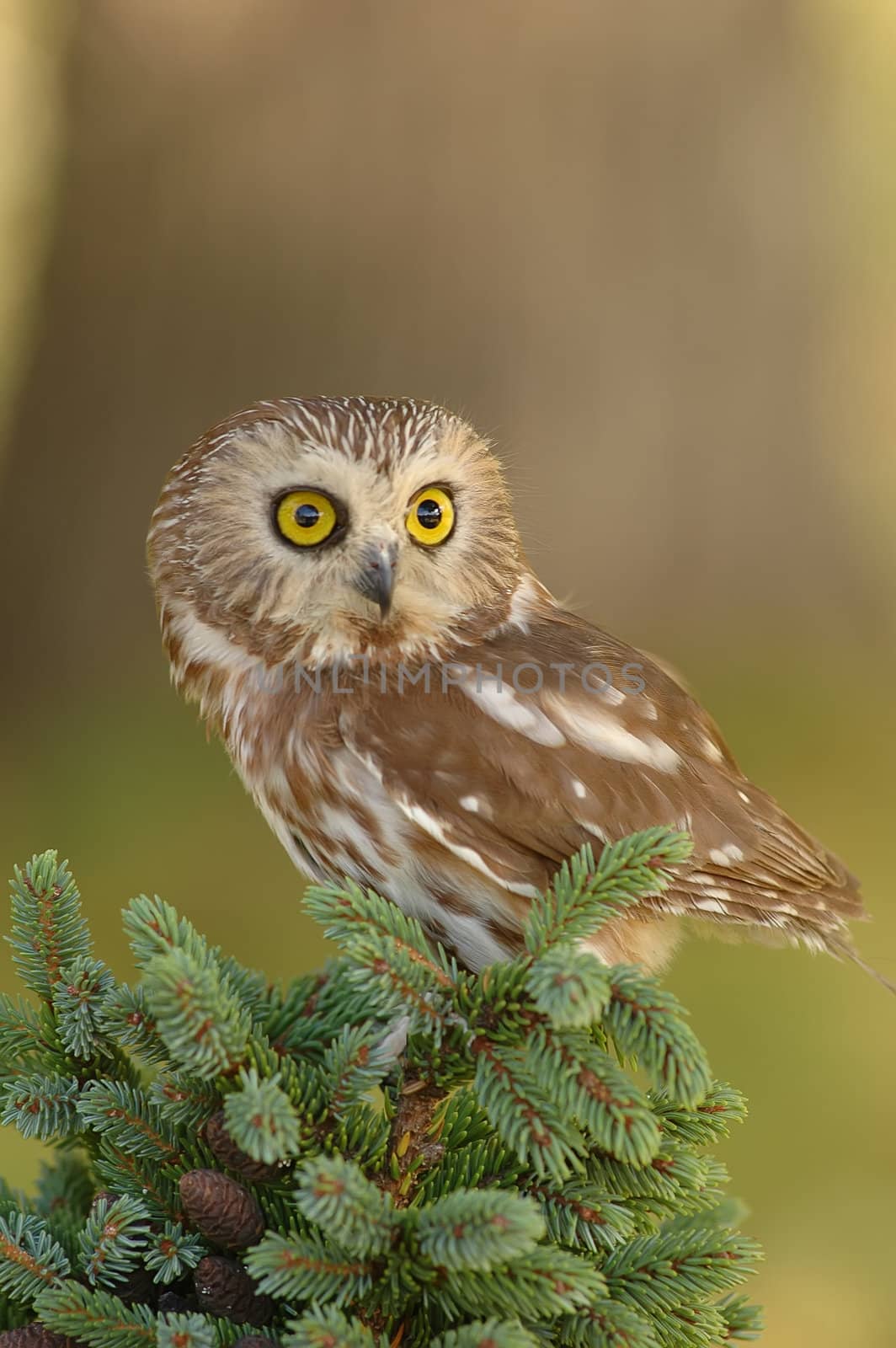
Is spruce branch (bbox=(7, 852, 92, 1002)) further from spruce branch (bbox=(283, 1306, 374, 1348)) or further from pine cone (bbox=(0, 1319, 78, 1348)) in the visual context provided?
spruce branch (bbox=(283, 1306, 374, 1348))

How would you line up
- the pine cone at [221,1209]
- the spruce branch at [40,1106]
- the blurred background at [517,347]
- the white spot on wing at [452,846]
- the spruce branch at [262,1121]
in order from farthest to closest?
the blurred background at [517,347] < the white spot on wing at [452,846] < the spruce branch at [40,1106] < the pine cone at [221,1209] < the spruce branch at [262,1121]

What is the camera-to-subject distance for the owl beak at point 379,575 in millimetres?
1298

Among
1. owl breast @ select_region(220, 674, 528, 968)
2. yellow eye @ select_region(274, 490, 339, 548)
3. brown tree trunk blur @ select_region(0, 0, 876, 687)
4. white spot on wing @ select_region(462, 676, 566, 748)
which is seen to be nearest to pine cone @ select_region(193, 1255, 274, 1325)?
owl breast @ select_region(220, 674, 528, 968)

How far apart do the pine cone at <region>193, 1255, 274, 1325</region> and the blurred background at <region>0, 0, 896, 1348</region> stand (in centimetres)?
185

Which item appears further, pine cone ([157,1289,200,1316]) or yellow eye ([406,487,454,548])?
yellow eye ([406,487,454,548])

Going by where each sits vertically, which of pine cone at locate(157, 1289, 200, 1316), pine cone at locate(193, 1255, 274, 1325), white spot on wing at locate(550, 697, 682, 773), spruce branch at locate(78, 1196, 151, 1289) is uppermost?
white spot on wing at locate(550, 697, 682, 773)

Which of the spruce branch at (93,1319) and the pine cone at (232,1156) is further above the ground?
the pine cone at (232,1156)

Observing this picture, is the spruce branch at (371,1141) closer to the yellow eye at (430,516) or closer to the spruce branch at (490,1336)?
the spruce branch at (490,1336)

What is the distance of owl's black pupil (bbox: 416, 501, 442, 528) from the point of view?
1.41m

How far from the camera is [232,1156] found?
0.87 meters

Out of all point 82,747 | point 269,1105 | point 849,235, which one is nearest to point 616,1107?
point 269,1105

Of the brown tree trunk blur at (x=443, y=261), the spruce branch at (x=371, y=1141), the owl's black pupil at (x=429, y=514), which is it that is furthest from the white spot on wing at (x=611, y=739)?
the brown tree trunk blur at (x=443, y=261)

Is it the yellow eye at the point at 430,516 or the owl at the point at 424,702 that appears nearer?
the owl at the point at 424,702

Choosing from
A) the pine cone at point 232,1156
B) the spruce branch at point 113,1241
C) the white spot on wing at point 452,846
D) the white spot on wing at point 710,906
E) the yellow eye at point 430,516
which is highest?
the yellow eye at point 430,516
